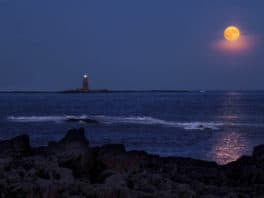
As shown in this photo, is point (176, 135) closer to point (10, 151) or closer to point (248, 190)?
point (10, 151)


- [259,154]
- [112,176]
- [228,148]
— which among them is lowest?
[228,148]

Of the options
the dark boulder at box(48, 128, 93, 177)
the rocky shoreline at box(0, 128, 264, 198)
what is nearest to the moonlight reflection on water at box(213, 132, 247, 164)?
the rocky shoreline at box(0, 128, 264, 198)

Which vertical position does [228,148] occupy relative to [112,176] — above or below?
below

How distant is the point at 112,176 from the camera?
31.8 ft

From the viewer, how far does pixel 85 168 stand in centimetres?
1266

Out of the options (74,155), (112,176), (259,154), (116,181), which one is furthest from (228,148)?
(116,181)

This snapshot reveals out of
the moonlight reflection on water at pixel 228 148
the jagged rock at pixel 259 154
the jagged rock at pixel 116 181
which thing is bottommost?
the moonlight reflection on water at pixel 228 148

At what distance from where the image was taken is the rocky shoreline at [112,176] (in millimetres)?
8141

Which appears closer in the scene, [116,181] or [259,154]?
[116,181]

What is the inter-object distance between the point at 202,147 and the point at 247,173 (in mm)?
19978

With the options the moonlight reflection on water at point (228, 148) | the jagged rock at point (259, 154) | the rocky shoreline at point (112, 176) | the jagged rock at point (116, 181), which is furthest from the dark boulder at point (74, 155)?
the moonlight reflection on water at point (228, 148)

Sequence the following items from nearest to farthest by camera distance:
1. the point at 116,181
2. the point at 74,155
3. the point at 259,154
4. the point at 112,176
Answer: the point at 116,181, the point at 112,176, the point at 74,155, the point at 259,154

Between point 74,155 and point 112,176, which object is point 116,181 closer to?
point 112,176

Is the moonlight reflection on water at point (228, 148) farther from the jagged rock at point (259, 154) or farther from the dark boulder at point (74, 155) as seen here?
the dark boulder at point (74, 155)
